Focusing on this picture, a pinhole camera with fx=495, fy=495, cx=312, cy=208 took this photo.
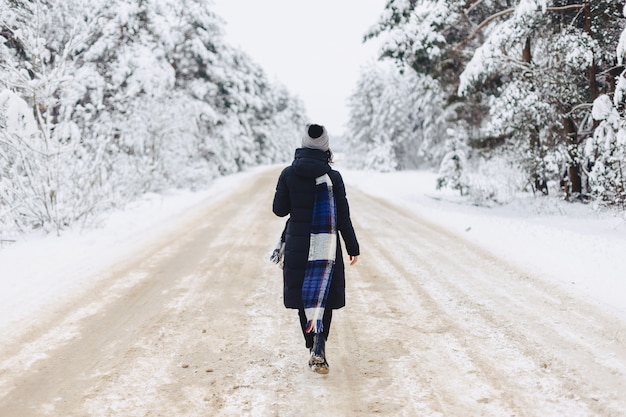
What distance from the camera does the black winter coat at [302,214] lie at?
12.6 feet

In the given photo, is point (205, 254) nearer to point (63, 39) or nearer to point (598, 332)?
point (598, 332)

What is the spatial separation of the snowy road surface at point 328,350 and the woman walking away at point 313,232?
50cm

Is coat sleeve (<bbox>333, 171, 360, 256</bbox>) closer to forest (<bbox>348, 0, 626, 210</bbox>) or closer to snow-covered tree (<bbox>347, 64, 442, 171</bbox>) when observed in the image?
forest (<bbox>348, 0, 626, 210</bbox>)

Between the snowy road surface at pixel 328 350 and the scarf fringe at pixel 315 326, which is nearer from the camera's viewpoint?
the snowy road surface at pixel 328 350

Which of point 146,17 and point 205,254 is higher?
point 146,17

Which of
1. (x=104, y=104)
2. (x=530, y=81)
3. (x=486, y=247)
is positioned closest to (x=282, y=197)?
(x=486, y=247)

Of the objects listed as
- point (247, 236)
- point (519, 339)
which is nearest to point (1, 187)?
point (247, 236)

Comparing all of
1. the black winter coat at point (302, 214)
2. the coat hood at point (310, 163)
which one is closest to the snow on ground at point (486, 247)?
the black winter coat at point (302, 214)

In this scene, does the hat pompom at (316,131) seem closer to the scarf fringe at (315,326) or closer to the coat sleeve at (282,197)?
the coat sleeve at (282,197)

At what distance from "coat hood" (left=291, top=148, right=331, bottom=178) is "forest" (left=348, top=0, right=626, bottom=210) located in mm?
7163

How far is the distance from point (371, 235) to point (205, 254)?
346 centimetres

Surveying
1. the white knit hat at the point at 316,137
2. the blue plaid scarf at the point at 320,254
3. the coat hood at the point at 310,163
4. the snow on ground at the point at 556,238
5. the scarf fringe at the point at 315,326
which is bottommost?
the snow on ground at the point at 556,238

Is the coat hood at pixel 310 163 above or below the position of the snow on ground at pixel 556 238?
above

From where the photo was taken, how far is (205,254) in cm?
833
